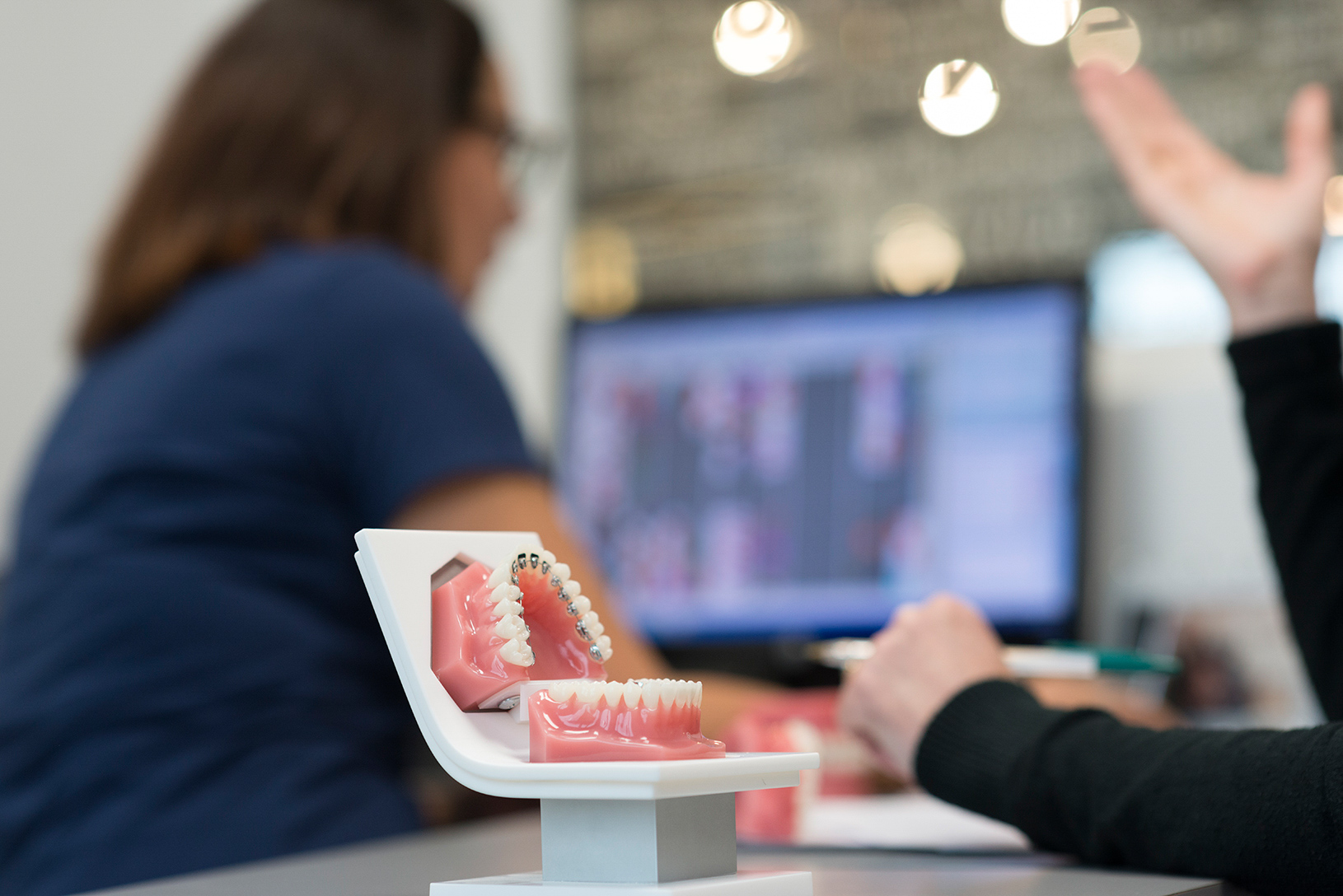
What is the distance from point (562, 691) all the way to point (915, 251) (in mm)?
1491

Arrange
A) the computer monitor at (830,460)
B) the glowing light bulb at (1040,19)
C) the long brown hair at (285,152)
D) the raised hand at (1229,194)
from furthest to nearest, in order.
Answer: the glowing light bulb at (1040,19), the computer monitor at (830,460), the long brown hair at (285,152), the raised hand at (1229,194)

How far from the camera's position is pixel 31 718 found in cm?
86

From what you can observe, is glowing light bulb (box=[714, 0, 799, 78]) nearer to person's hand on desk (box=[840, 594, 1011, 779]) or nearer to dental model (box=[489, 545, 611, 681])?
person's hand on desk (box=[840, 594, 1011, 779])

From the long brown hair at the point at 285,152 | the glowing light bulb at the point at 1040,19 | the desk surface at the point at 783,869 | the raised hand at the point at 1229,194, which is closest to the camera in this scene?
the desk surface at the point at 783,869

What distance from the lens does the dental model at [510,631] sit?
0.43 metres

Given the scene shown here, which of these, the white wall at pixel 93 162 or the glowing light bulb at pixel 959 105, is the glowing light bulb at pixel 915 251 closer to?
the glowing light bulb at pixel 959 105

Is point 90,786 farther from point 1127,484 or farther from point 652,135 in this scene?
point 652,135

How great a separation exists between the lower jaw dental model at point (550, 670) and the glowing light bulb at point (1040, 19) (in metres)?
1.19

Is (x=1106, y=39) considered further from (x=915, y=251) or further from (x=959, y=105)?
(x=915, y=251)

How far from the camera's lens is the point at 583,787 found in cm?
40

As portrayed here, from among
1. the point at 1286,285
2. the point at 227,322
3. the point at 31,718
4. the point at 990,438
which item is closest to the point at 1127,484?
the point at 990,438

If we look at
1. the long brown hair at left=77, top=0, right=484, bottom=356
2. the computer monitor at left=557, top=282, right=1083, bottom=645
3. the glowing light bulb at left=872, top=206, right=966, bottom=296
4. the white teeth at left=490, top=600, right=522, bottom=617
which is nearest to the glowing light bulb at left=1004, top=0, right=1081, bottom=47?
the glowing light bulb at left=872, top=206, right=966, bottom=296

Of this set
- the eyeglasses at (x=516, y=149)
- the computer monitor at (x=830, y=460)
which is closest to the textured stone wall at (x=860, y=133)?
the computer monitor at (x=830, y=460)

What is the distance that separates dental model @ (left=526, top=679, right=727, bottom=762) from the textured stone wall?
121 cm
